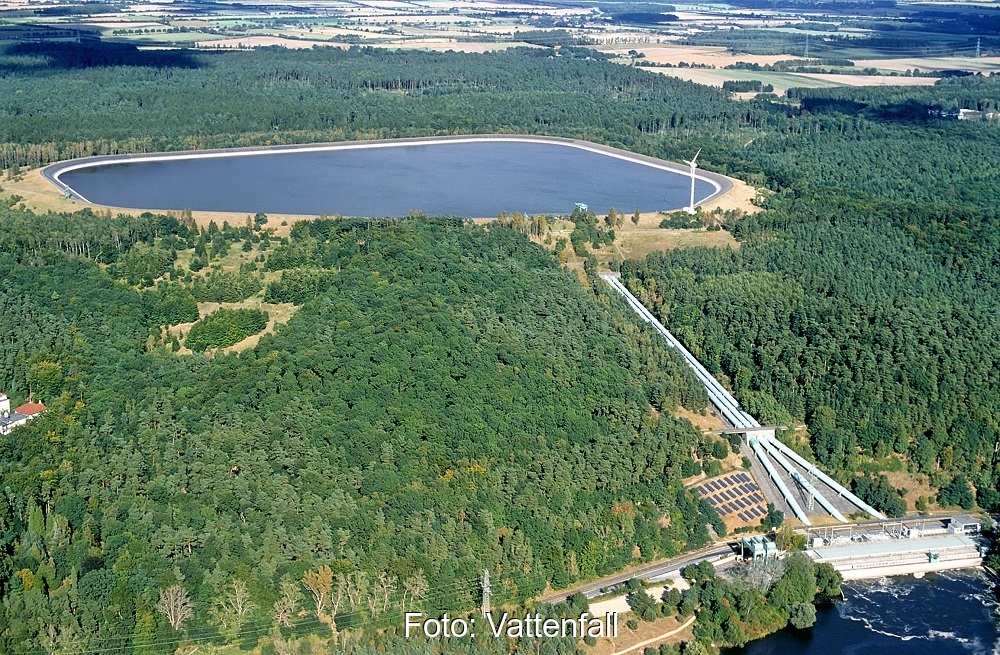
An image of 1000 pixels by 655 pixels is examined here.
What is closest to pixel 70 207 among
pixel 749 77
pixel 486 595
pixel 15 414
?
pixel 15 414

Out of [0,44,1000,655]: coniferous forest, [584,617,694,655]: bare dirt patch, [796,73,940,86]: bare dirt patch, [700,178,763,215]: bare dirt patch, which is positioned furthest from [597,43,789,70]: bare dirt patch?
[584,617,694,655]: bare dirt patch

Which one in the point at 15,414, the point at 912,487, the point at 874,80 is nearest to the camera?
the point at 15,414

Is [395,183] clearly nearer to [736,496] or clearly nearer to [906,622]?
[736,496]

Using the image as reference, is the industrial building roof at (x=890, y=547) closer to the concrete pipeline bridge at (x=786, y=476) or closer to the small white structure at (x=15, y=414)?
the concrete pipeline bridge at (x=786, y=476)

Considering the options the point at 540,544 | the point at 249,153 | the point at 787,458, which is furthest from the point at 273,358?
the point at 249,153

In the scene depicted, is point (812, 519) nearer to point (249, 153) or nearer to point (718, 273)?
point (718, 273)

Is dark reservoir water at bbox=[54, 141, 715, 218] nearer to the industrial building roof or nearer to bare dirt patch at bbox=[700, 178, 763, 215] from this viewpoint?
bare dirt patch at bbox=[700, 178, 763, 215]

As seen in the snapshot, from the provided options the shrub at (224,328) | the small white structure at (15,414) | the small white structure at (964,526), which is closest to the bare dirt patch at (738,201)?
the shrub at (224,328)
